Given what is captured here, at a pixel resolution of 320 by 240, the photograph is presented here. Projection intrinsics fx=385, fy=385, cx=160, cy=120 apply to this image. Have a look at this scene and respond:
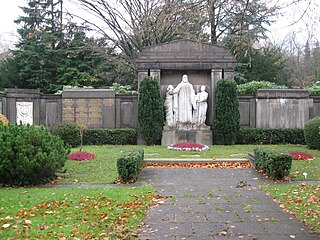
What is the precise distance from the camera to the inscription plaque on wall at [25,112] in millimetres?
19188

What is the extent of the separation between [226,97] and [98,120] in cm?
637

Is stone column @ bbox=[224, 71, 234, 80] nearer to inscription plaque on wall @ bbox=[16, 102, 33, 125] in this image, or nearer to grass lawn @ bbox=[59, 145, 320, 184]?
grass lawn @ bbox=[59, 145, 320, 184]

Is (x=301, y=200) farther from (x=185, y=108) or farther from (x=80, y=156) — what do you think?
(x=185, y=108)

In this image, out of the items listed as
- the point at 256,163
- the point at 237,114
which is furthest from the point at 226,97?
the point at 256,163

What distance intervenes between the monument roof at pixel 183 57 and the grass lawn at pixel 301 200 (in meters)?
10.6

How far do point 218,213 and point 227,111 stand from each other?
37.8 ft

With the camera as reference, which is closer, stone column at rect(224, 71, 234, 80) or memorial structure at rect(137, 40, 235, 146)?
memorial structure at rect(137, 40, 235, 146)

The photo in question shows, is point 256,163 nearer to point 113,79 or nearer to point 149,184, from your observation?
point 149,184

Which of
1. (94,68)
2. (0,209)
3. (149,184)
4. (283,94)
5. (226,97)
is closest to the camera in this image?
(0,209)

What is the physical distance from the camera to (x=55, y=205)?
273 inches

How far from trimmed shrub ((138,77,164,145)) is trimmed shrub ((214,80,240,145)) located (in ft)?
8.79

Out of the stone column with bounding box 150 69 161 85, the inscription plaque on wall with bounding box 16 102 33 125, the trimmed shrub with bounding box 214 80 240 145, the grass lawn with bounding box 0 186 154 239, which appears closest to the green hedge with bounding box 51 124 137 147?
the stone column with bounding box 150 69 161 85

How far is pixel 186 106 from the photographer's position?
18266mm

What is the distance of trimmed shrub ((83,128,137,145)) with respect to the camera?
60.5 feet
